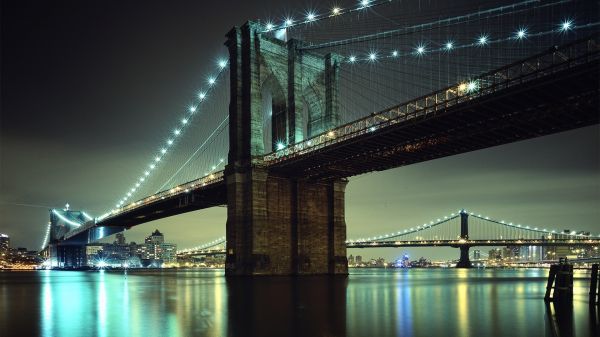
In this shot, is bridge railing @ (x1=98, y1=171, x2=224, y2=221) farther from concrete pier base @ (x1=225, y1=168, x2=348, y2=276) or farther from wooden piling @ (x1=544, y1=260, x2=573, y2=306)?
wooden piling @ (x1=544, y1=260, x2=573, y2=306)

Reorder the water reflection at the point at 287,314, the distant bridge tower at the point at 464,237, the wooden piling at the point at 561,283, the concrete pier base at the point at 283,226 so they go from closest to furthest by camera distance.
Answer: the water reflection at the point at 287,314, the wooden piling at the point at 561,283, the concrete pier base at the point at 283,226, the distant bridge tower at the point at 464,237

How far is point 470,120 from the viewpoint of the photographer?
34406 mm

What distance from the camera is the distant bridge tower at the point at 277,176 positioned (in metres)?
46.6

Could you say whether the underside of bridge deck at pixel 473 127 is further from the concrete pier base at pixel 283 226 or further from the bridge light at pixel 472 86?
the concrete pier base at pixel 283 226

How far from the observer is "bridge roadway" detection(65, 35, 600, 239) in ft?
91.5

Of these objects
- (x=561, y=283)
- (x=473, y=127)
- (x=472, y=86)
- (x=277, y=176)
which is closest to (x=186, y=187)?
(x=277, y=176)

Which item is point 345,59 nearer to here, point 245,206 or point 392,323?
point 245,206

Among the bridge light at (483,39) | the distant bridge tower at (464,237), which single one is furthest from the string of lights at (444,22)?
the distant bridge tower at (464,237)

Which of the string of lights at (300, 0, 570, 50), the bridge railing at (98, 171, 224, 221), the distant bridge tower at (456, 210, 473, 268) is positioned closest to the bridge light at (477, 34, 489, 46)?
the string of lights at (300, 0, 570, 50)

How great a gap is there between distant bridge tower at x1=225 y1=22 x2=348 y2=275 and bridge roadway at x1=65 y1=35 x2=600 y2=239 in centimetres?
203

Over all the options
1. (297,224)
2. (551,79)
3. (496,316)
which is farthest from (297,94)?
(496,316)

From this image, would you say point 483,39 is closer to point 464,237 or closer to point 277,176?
point 277,176

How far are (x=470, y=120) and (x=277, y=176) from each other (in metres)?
18.7

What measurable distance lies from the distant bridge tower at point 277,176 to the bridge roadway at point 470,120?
2.03 meters
